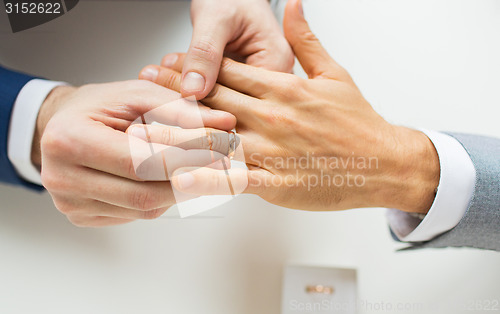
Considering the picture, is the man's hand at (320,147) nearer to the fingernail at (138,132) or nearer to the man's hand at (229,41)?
the man's hand at (229,41)

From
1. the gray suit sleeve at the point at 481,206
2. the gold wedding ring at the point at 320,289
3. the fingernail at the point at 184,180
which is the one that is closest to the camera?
the fingernail at the point at 184,180

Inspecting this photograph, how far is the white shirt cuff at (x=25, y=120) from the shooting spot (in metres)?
0.74

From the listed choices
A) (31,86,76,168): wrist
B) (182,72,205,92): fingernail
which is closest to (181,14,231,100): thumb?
(182,72,205,92): fingernail

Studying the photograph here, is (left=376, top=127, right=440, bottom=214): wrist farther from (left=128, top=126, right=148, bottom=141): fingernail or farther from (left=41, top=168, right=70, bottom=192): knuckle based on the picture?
(left=41, top=168, right=70, bottom=192): knuckle

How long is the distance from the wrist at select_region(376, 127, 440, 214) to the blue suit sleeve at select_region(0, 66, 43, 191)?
0.74m

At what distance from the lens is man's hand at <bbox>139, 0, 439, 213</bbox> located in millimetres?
711

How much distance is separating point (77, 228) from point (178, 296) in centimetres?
28

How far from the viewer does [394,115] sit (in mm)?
954

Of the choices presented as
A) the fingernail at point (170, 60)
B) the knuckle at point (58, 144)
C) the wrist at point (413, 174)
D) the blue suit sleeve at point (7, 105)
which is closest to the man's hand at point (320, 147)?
the wrist at point (413, 174)

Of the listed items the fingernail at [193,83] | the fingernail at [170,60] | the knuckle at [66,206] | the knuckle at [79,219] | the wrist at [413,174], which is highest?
the fingernail at [170,60]

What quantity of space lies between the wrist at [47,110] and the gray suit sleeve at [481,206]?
77cm

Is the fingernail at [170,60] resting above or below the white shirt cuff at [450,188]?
above

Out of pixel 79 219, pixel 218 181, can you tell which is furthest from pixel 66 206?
pixel 218 181

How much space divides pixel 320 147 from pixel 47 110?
0.53 meters
